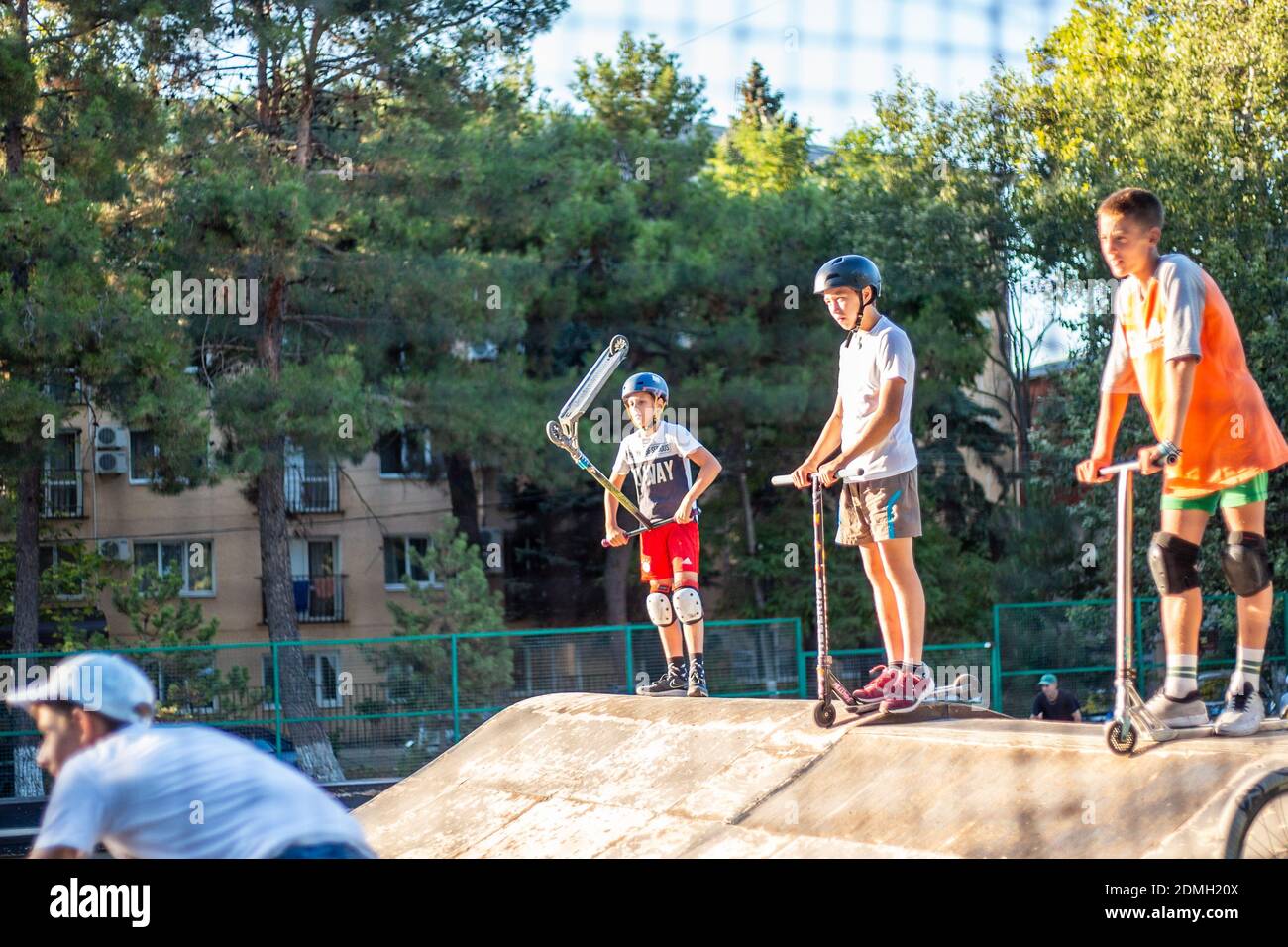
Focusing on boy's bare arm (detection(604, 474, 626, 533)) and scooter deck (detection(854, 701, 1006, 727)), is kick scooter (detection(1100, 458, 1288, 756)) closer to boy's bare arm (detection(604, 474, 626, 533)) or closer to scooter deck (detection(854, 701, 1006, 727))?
scooter deck (detection(854, 701, 1006, 727))

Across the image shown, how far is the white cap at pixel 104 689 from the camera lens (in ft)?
10.2

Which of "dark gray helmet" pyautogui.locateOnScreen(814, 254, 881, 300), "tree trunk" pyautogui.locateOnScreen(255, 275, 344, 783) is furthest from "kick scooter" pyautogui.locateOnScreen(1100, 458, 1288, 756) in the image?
"tree trunk" pyautogui.locateOnScreen(255, 275, 344, 783)

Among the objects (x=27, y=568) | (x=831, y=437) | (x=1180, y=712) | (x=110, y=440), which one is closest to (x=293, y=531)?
(x=110, y=440)

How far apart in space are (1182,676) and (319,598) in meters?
33.5

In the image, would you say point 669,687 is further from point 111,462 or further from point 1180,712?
point 111,462

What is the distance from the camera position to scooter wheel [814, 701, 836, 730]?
5801mm

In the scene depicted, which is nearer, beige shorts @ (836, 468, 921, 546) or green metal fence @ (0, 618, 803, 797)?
beige shorts @ (836, 468, 921, 546)

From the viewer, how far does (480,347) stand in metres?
25.1

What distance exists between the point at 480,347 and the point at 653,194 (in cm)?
845

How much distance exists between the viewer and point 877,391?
5.88 metres

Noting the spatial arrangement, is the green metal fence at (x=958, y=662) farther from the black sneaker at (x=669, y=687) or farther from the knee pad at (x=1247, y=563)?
the knee pad at (x=1247, y=563)

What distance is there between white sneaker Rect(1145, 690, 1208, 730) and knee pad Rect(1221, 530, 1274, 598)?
397 millimetres

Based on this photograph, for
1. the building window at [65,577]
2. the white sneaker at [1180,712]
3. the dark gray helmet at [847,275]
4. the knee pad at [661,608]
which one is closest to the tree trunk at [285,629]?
the building window at [65,577]

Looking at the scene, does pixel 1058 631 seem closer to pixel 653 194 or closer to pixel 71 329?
pixel 71 329
